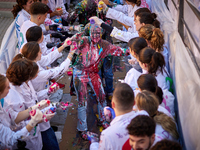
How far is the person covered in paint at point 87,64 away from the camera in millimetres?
3209

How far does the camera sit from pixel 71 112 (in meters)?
3.91

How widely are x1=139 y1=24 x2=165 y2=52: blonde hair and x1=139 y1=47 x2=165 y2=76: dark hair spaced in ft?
1.30

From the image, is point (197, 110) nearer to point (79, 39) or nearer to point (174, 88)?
Result: point (174, 88)

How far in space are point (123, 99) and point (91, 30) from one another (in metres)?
1.54

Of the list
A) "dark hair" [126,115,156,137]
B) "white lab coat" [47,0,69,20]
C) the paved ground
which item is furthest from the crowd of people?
"white lab coat" [47,0,69,20]

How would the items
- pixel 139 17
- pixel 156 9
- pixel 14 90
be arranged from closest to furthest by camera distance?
pixel 14 90 → pixel 139 17 → pixel 156 9

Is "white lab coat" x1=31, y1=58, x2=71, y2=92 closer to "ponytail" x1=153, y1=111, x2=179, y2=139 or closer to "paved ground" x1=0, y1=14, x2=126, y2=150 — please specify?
"paved ground" x1=0, y1=14, x2=126, y2=150

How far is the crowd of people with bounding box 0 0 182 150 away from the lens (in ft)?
5.78

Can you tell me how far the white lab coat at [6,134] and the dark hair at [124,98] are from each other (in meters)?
0.94

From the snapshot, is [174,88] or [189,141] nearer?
[189,141]

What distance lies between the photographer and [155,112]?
6.44 feet

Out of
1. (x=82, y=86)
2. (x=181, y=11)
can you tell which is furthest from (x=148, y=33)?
(x=82, y=86)

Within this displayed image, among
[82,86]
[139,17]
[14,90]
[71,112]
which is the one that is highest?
[139,17]

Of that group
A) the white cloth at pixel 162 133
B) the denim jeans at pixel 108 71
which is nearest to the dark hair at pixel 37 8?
the denim jeans at pixel 108 71
